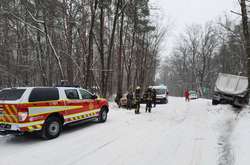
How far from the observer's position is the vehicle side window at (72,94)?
22.4ft

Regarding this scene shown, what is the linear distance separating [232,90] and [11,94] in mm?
14839

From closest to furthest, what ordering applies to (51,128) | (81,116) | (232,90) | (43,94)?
(43,94), (51,128), (81,116), (232,90)

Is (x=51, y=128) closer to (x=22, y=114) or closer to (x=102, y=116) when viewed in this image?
(x=22, y=114)

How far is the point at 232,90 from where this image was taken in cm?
1397

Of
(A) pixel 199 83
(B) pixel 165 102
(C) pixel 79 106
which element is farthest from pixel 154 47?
(C) pixel 79 106

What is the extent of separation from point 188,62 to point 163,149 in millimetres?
49460

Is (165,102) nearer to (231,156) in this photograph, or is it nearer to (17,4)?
(231,156)

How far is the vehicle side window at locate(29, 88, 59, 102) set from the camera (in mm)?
5450

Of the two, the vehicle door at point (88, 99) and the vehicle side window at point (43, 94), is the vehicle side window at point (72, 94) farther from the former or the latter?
the vehicle side window at point (43, 94)

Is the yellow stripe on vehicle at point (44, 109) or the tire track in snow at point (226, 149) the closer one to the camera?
the tire track in snow at point (226, 149)

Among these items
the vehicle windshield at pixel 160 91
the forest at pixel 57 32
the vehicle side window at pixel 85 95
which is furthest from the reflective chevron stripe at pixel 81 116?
the vehicle windshield at pixel 160 91

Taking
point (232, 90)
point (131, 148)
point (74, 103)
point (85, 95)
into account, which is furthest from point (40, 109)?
point (232, 90)

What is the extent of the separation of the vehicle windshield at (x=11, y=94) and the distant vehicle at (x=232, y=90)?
14088mm

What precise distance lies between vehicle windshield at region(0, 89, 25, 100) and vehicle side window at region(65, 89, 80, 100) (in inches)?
66.3
